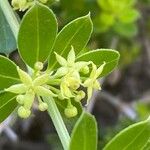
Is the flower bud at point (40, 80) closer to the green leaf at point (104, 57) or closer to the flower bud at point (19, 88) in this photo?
the flower bud at point (19, 88)

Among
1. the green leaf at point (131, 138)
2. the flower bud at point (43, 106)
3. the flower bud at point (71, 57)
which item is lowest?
the green leaf at point (131, 138)

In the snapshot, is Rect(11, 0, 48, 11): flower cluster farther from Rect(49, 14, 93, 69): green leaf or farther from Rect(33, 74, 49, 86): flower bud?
Rect(33, 74, 49, 86): flower bud

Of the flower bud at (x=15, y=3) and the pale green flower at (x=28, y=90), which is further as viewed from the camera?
the flower bud at (x=15, y=3)

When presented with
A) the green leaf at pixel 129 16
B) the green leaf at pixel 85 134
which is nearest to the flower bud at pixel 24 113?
the green leaf at pixel 85 134

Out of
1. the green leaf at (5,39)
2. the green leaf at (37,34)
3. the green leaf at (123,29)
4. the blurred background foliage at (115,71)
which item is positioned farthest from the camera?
the green leaf at (123,29)

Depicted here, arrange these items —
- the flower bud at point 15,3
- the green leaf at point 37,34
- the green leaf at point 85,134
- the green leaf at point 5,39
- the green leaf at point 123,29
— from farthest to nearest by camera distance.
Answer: the green leaf at point 123,29, the green leaf at point 5,39, the flower bud at point 15,3, the green leaf at point 37,34, the green leaf at point 85,134

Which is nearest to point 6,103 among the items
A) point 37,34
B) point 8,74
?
point 8,74

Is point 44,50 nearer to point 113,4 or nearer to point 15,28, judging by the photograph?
point 15,28
